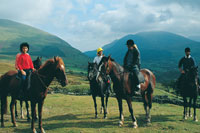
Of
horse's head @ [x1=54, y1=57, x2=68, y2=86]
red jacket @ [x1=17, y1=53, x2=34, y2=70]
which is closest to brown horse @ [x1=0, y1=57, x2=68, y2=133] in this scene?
horse's head @ [x1=54, y1=57, x2=68, y2=86]

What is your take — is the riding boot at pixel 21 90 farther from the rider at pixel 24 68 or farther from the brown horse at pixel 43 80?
the brown horse at pixel 43 80

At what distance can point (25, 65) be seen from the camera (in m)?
10.5

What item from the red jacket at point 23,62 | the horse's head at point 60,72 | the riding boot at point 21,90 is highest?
the red jacket at point 23,62

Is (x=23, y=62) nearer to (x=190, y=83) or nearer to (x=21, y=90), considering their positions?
(x=21, y=90)

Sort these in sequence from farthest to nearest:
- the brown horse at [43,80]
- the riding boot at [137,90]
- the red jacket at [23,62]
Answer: the riding boot at [137,90], the red jacket at [23,62], the brown horse at [43,80]

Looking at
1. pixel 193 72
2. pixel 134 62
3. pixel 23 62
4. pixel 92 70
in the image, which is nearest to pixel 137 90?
pixel 134 62

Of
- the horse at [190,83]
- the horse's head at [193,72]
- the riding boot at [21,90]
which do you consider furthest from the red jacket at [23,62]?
the horse's head at [193,72]

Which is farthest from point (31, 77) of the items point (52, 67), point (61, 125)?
point (61, 125)

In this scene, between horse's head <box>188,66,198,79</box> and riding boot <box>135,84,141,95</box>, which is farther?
horse's head <box>188,66,198,79</box>

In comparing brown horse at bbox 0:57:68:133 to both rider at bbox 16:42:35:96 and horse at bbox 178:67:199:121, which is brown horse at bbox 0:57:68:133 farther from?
horse at bbox 178:67:199:121

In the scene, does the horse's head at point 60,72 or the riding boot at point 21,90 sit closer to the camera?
the horse's head at point 60,72

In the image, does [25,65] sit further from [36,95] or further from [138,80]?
[138,80]

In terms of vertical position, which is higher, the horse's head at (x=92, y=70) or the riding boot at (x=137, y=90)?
the horse's head at (x=92, y=70)

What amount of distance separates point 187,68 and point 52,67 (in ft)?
34.9
